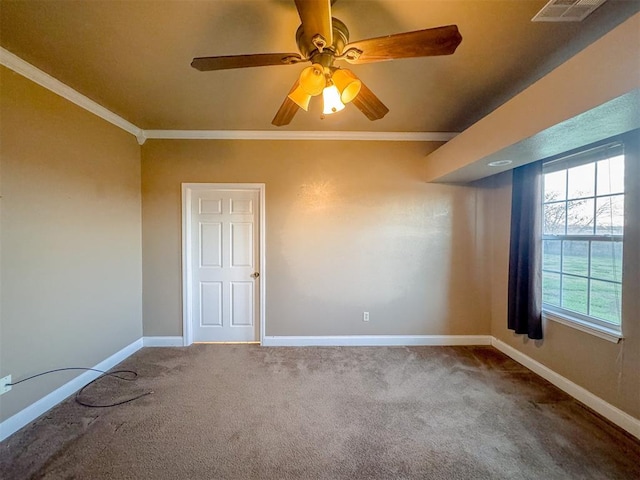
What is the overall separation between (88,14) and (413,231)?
3.33 m

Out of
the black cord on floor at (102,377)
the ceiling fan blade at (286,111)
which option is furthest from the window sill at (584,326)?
the black cord on floor at (102,377)

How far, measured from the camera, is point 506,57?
188 cm

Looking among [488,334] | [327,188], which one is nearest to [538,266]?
[488,334]

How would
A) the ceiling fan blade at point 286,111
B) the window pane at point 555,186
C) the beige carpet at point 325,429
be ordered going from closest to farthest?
the beige carpet at point 325,429 < the ceiling fan blade at point 286,111 < the window pane at point 555,186

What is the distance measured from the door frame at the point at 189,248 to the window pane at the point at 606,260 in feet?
10.5

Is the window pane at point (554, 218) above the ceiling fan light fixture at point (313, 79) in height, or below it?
below

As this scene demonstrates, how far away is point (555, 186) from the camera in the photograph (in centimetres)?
265

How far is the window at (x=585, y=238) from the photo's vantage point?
6.88 feet

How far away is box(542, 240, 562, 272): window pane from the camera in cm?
263

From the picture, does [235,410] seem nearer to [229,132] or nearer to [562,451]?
[562,451]

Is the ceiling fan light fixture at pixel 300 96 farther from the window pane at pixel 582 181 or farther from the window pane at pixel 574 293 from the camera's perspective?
the window pane at pixel 574 293

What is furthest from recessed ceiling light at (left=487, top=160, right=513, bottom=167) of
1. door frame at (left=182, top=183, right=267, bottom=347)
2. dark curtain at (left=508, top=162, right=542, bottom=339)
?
door frame at (left=182, top=183, right=267, bottom=347)

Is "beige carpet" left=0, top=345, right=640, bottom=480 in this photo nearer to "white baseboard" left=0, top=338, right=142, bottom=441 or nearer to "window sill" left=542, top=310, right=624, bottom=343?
"white baseboard" left=0, top=338, right=142, bottom=441

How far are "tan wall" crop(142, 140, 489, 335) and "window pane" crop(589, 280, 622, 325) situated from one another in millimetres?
1173
